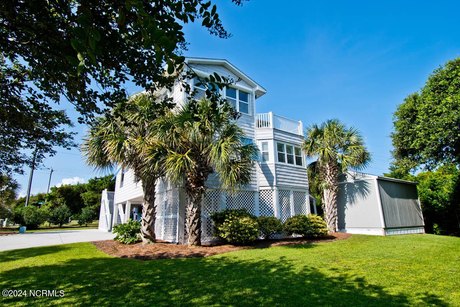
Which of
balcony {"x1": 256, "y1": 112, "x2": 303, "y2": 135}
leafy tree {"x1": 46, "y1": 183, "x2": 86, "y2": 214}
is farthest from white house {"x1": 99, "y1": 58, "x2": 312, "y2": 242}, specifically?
leafy tree {"x1": 46, "y1": 183, "x2": 86, "y2": 214}

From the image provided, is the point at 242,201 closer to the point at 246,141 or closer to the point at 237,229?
the point at 237,229

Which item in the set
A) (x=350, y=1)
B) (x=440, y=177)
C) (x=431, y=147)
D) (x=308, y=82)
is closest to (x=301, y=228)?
(x=308, y=82)

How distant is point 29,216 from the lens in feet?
85.0

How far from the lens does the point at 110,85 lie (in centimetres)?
414

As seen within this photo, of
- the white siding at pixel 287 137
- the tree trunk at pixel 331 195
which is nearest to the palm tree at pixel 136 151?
the white siding at pixel 287 137

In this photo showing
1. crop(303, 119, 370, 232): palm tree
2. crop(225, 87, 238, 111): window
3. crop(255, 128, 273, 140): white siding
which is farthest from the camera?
crop(255, 128, 273, 140): white siding

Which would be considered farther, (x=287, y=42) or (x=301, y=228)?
(x=301, y=228)

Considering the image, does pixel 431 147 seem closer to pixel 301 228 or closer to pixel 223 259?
pixel 301 228

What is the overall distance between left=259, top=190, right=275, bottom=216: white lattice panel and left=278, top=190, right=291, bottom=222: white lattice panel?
69 cm

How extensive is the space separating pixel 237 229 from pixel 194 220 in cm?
186

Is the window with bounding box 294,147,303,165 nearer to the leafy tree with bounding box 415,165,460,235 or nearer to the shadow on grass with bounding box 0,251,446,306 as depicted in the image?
the leafy tree with bounding box 415,165,460,235

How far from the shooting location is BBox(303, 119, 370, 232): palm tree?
15.0 metres

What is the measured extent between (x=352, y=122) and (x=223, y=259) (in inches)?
479

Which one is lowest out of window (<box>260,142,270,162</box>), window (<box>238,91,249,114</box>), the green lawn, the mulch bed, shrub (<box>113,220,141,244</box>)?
the green lawn
